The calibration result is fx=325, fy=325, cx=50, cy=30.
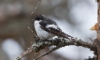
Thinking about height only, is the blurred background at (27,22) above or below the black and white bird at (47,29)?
above

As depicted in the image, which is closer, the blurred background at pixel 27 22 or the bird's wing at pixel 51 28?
the bird's wing at pixel 51 28

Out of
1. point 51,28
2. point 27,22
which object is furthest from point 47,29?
point 27,22

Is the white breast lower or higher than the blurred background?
lower

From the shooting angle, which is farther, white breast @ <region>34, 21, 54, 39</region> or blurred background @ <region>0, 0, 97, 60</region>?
blurred background @ <region>0, 0, 97, 60</region>

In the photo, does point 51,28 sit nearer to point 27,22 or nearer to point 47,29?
point 47,29

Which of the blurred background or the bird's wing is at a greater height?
the blurred background

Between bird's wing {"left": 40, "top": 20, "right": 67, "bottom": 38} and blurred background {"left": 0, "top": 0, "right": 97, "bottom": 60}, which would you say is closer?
bird's wing {"left": 40, "top": 20, "right": 67, "bottom": 38}

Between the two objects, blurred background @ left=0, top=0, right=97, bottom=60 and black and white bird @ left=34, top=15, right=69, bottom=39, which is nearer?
black and white bird @ left=34, top=15, right=69, bottom=39

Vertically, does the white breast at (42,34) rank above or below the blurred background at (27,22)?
below

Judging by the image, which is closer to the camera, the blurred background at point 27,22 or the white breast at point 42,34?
the white breast at point 42,34

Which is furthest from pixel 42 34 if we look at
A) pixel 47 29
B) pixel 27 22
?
pixel 27 22

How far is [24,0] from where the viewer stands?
8117 mm

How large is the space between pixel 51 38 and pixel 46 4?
5.64m

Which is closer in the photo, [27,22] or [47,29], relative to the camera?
[47,29]
